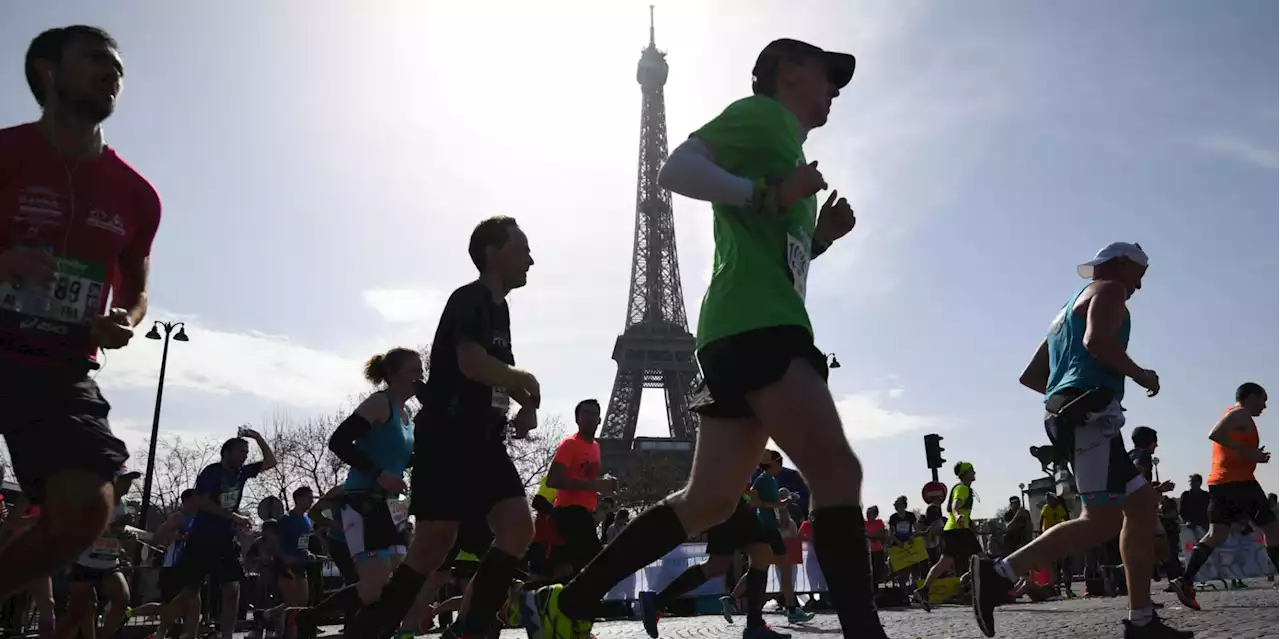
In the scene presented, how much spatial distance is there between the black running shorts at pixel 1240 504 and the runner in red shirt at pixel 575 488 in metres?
5.11

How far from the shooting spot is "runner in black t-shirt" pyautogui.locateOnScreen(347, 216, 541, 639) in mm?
4250

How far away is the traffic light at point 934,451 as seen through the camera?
21.6 metres

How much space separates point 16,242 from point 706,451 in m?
2.12

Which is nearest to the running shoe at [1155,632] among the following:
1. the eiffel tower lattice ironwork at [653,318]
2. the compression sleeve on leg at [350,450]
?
the compression sleeve on leg at [350,450]

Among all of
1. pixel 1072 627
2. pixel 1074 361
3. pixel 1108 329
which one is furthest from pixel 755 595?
pixel 1108 329

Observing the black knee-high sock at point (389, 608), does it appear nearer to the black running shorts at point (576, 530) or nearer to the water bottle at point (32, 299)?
the water bottle at point (32, 299)

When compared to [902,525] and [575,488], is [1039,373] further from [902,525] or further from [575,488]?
[902,525]

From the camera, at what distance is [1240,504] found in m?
8.24

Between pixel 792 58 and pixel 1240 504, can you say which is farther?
pixel 1240 504

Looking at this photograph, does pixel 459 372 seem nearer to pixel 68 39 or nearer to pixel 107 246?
pixel 107 246

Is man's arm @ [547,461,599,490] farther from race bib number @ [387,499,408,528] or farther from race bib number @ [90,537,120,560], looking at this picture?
race bib number @ [90,537,120,560]

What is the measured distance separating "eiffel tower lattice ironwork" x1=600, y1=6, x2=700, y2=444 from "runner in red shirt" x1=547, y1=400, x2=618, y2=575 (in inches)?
2032

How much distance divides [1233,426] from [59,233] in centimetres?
817

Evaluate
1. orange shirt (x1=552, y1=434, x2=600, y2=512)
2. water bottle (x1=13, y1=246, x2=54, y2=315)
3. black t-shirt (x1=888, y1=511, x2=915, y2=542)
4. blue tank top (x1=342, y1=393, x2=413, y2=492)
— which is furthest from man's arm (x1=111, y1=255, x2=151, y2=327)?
black t-shirt (x1=888, y1=511, x2=915, y2=542)
